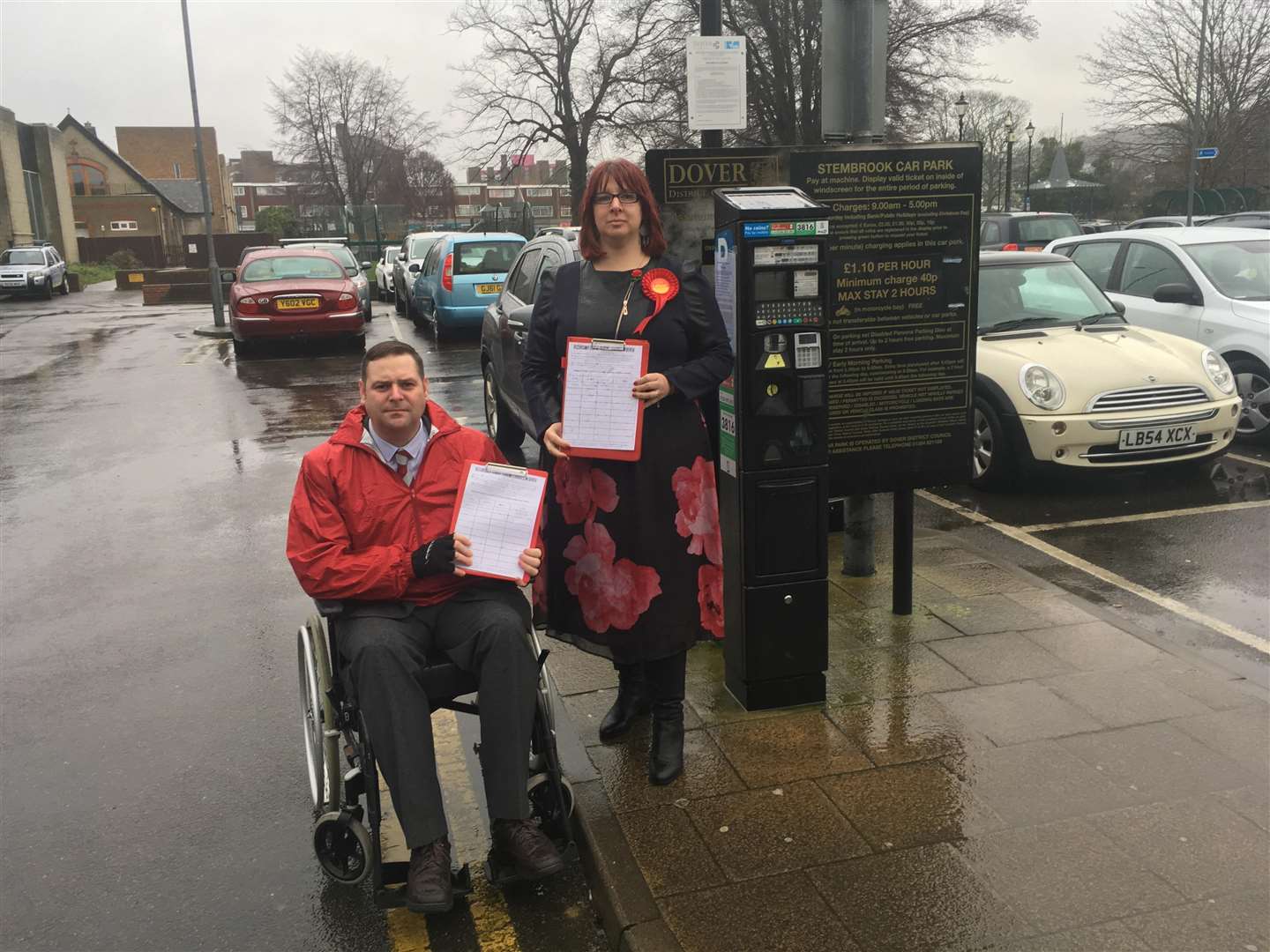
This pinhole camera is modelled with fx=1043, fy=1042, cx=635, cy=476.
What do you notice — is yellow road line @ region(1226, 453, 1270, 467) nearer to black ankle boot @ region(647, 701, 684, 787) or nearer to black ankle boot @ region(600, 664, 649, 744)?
black ankle boot @ region(600, 664, 649, 744)

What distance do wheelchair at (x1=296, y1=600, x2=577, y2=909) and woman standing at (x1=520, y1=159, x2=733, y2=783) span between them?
0.37 meters

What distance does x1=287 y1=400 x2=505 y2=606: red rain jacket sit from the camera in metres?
2.98

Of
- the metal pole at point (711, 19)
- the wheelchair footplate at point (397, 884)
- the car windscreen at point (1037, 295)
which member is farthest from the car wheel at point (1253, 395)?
the wheelchair footplate at point (397, 884)

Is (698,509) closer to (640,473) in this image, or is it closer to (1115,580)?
(640,473)

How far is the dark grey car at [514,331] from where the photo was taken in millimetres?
7715

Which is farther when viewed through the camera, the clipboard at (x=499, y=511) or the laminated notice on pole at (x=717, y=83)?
the laminated notice on pole at (x=717, y=83)

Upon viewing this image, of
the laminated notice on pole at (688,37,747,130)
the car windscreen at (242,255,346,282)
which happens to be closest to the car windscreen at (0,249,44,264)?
the car windscreen at (242,255,346,282)

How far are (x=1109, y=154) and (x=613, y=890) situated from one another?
136 ft

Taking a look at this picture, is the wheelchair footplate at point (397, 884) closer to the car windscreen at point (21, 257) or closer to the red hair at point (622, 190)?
the red hair at point (622, 190)

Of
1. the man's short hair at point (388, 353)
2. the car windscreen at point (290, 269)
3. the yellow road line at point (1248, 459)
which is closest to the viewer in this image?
the man's short hair at point (388, 353)

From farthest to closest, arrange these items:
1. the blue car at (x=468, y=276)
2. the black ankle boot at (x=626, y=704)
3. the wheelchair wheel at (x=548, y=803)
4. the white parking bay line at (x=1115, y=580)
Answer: the blue car at (x=468, y=276), the white parking bay line at (x=1115, y=580), the black ankle boot at (x=626, y=704), the wheelchair wheel at (x=548, y=803)

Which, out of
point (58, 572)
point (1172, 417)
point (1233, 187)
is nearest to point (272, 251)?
point (58, 572)

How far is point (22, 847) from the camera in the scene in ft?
10.9

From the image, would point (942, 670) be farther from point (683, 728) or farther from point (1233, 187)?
point (1233, 187)
